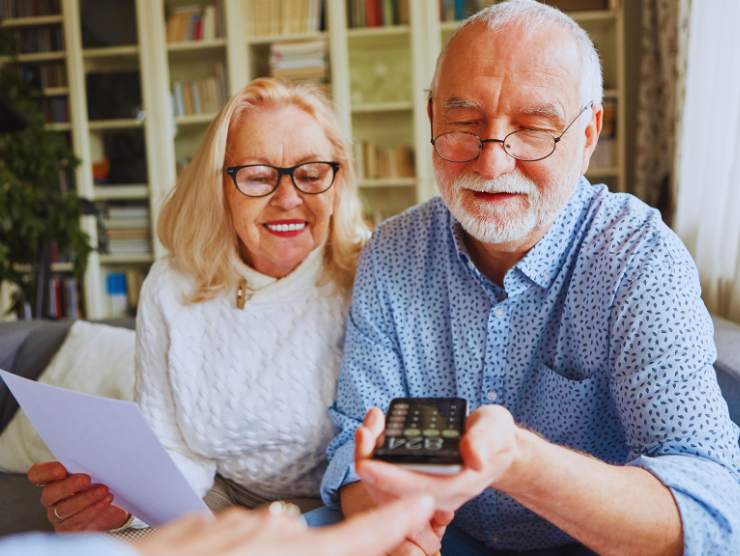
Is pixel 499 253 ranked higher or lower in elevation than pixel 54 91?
lower

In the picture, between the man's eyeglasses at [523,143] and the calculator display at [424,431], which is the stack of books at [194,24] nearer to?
the man's eyeglasses at [523,143]

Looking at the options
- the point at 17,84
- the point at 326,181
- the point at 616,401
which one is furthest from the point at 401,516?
the point at 17,84

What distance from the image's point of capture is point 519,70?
1.03 meters

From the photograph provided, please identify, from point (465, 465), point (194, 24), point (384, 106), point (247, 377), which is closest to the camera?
point (465, 465)

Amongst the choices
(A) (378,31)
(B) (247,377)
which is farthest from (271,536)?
(A) (378,31)

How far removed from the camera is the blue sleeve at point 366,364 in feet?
3.81

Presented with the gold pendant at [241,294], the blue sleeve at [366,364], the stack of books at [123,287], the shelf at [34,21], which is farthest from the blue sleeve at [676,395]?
the shelf at [34,21]

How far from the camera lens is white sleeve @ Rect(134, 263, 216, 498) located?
1.33 m

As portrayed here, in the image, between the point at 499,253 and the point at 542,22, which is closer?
the point at 542,22

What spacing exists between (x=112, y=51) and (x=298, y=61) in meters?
1.04

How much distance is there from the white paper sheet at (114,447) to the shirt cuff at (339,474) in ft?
0.87

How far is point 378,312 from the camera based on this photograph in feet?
3.99

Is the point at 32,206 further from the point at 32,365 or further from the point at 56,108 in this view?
the point at 32,365

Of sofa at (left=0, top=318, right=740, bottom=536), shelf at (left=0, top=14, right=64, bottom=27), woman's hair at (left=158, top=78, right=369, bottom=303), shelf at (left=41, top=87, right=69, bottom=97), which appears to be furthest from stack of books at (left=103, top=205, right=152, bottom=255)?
woman's hair at (left=158, top=78, right=369, bottom=303)
